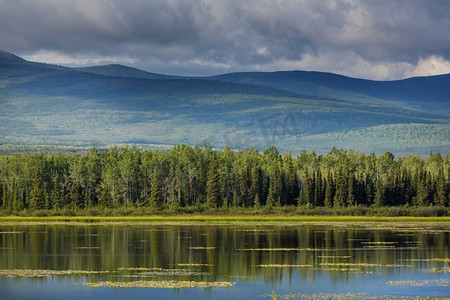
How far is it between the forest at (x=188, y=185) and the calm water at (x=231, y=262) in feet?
130

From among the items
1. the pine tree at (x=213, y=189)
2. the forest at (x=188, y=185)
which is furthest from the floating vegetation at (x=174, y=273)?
the pine tree at (x=213, y=189)

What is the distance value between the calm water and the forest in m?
39.6

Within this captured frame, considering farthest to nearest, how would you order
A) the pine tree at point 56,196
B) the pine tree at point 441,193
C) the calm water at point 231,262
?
the pine tree at point 441,193 < the pine tree at point 56,196 < the calm water at point 231,262

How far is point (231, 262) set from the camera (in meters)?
54.0

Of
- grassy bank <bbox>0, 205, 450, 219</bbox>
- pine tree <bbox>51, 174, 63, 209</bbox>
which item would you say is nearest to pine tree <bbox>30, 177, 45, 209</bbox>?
pine tree <bbox>51, 174, 63, 209</bbox>

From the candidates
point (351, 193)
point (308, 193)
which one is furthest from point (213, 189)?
point (351, 193)

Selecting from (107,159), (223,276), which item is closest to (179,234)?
(223,276)

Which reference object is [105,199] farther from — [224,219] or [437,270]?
[437,270]

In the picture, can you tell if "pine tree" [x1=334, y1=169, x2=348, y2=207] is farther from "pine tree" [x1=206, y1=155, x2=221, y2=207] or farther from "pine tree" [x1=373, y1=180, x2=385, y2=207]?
"pine tree" [x1=206, y1=155, x2=221, y2=207]

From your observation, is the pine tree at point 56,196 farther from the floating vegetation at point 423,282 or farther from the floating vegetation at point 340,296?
the floating vegetation at point 340,296

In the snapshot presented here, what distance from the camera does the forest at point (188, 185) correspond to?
120750mm

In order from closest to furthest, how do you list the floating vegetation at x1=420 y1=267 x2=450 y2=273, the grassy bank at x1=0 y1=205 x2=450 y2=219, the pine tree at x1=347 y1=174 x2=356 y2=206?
the floating vegetation at x1=420 y1=267 x2=450 y2=273, the grassy bank at x1=0 y1=205 x2=450 y2=219, the pine tree at x1=347 y1=174 x2=356 y2=206

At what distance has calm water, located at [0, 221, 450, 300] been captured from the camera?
140 feet

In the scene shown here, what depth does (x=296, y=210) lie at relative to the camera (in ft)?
378
